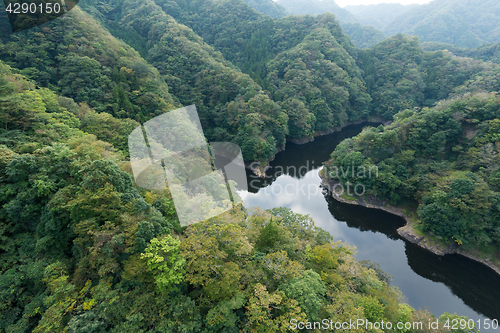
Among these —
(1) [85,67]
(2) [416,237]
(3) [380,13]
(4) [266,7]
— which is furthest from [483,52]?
(3) [380,13]

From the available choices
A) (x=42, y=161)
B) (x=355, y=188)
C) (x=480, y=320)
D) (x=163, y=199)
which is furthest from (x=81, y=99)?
(x=480, y=320)

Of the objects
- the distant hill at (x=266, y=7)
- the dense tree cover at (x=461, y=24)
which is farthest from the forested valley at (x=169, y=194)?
the distant hill at (x=266, y=7)

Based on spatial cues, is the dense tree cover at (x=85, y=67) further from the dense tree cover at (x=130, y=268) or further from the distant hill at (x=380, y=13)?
the distant hill at (x=380, y=13)

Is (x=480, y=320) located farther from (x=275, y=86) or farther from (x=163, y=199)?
(x=275, y=86)

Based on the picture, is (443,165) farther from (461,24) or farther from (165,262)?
(461,24)

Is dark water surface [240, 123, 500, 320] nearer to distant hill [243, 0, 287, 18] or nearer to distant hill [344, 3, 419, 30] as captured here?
distant hill [243, 0, 287, 18]

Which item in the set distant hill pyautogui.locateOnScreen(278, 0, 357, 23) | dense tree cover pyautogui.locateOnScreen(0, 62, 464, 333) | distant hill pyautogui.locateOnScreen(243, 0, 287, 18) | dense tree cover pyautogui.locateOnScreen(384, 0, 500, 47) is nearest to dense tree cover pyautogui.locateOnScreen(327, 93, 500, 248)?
dense tree cover pyautogui.locateOnScreen(0, 62, 464, 333)

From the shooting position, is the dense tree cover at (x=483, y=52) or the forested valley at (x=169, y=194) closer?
the forested valley at (x=169, y=194)
